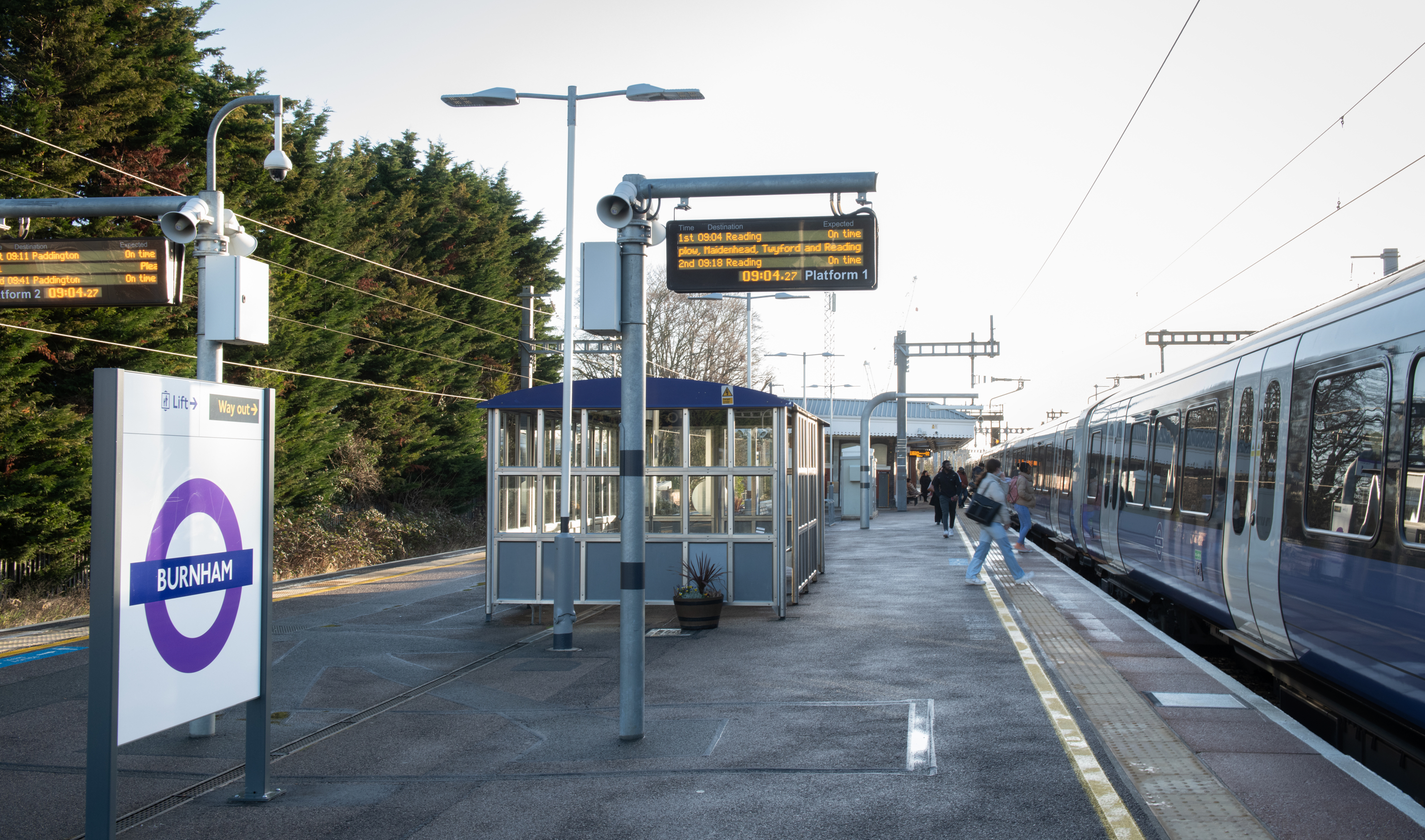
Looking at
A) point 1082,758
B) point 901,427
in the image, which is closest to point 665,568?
point 1082,758

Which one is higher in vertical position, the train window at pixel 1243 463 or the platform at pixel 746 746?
the train window at pixel 1243 463

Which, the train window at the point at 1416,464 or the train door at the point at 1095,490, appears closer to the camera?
the train window at the point at 1416,464

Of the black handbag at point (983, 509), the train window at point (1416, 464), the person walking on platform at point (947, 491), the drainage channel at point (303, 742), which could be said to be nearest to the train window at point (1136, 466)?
the black handbag at point (983, 509)

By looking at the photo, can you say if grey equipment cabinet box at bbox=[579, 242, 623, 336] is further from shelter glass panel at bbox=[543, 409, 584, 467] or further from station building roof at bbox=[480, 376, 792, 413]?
shelter glass panel at bbox=[543, 409, 584, 467]

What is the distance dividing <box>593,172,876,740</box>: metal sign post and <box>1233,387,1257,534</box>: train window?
161 inches

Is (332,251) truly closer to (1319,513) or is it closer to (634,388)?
(634,388)

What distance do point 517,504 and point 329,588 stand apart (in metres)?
6.23

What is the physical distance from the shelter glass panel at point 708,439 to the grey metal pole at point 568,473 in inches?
54.5

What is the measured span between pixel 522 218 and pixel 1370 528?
1431 inches

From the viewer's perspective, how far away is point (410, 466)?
31.3 m

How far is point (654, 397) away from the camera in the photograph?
1212 cm

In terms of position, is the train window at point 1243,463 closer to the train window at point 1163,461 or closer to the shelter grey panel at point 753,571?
the train window at point 1163,461

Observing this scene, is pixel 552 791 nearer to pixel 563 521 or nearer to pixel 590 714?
pixel 590 714

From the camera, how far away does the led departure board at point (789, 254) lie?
848cm
